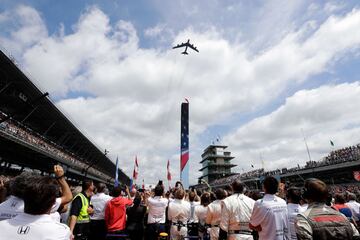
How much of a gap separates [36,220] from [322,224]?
2.57 metres

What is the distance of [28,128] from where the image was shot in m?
33.9

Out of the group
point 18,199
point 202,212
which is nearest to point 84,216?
point 202,212

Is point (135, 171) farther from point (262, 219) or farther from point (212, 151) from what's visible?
point (212, 151)

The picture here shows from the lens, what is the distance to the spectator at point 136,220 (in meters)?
6.72

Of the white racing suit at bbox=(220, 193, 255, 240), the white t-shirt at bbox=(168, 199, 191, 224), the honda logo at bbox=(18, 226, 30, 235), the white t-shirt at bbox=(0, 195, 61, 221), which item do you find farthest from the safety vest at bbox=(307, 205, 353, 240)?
the white t-shirt at bbox=(168, 199, 191, 224)

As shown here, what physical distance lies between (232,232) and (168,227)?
2.89 meters

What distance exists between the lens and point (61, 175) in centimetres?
289

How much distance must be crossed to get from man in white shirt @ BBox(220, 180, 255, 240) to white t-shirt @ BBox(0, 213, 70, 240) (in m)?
3.19

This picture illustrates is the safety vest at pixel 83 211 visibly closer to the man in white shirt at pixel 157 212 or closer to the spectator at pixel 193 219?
the man in white shirt at pixel 157 212

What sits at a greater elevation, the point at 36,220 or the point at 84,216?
the point at 84,216

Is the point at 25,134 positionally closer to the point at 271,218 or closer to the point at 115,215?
the point at 115,215

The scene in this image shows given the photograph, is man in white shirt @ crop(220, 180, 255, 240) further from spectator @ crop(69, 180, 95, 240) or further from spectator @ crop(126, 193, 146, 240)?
spectator @ crop(69, 180, 95, 240)

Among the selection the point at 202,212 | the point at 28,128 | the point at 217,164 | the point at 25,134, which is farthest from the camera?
the point at 217,164

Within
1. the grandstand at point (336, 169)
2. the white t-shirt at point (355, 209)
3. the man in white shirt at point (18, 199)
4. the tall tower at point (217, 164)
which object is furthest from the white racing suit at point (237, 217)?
the tall tower at point (217, 164)
